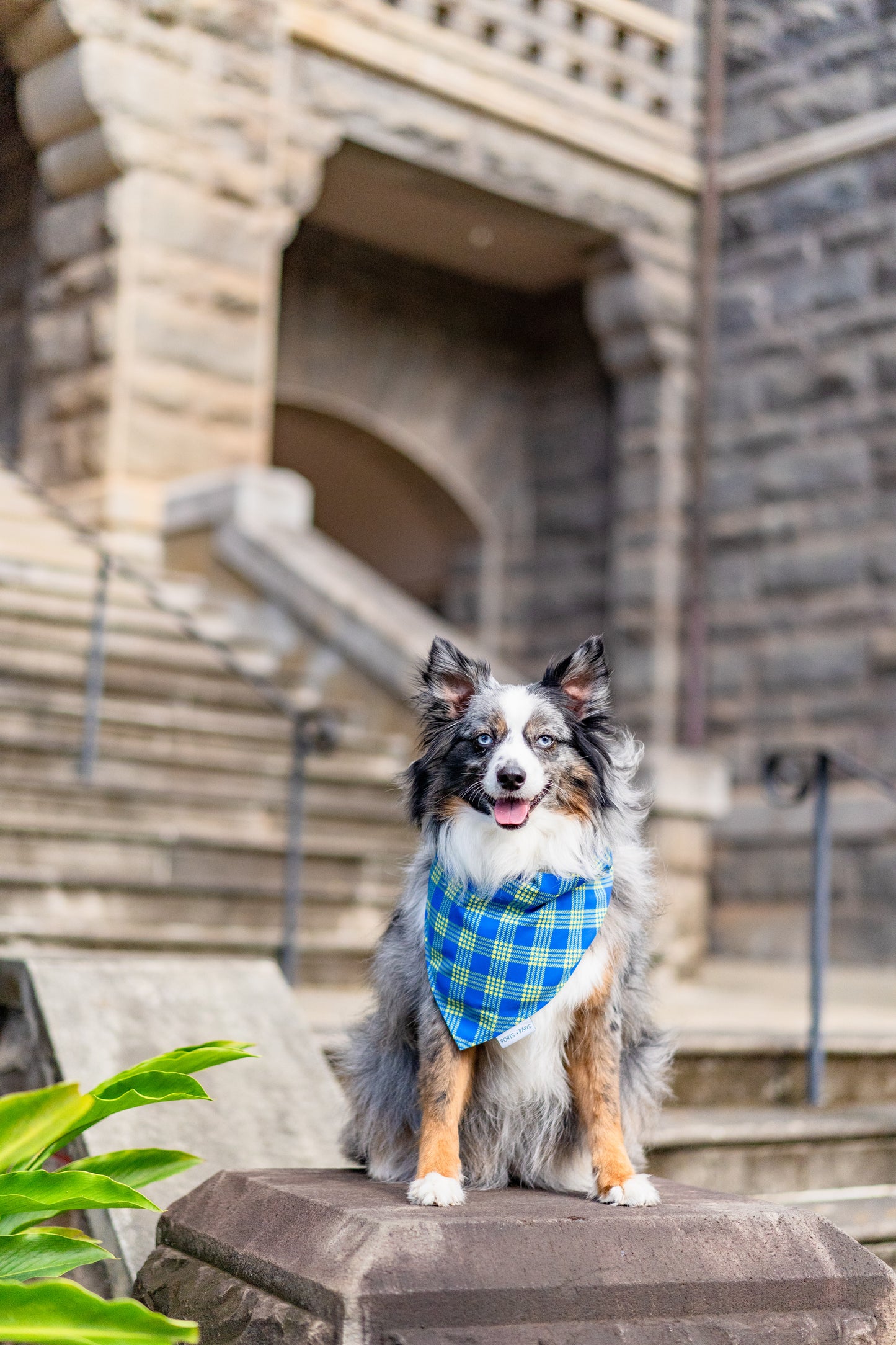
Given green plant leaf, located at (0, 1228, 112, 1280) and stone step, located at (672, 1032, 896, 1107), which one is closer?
green plant leaf, located at (0, 1228, 112, 1280)

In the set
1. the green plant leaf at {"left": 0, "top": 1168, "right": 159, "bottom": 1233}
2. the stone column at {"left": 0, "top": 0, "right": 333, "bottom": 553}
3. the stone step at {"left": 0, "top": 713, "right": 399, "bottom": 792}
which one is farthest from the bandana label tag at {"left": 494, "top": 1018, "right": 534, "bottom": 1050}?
the stone column at {"left": 0, "top": 0, "right": 333, "bottom": 553}

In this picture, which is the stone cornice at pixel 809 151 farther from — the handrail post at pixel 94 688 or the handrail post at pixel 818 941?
the handrail post at pixel 818 941

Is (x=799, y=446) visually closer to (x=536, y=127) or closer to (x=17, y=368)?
(x=536, y=127)

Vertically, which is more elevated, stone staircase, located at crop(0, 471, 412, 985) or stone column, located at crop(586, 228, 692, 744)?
stone column, located at crop(586, 228, 692, 744)

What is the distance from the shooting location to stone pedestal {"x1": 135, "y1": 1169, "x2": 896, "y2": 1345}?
227cm

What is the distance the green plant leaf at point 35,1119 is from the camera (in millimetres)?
2268

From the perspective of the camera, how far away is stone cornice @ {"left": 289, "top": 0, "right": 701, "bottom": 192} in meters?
8.48

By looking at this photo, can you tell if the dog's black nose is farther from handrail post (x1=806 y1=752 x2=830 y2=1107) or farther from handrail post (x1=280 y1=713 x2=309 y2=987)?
handrail post (x1=280 y1=713 x2=309 y2=987)

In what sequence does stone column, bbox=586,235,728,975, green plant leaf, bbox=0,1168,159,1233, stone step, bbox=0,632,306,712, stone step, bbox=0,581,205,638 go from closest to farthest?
green plant leaf, bbox=0,1168,159,1233 < stone step, bbox=0,632,306,712 < stone step, bbox=0,581,205,638 < stone column, bbox=586,235,728,975

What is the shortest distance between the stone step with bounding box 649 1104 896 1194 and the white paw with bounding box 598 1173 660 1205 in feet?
2.91

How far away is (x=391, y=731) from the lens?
22.4ft

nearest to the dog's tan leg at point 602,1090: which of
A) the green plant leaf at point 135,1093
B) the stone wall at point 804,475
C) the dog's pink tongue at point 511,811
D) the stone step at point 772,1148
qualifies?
the dog's pink tongue at point 511,811

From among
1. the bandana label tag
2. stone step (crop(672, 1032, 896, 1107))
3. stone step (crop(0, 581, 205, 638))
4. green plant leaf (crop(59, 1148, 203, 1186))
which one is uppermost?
stone step (crop(0, 581, 205, 638))

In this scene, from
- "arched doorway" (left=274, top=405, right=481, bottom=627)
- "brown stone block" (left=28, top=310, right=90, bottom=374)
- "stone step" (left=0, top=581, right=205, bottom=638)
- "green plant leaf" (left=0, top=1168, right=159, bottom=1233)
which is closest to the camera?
"green plant leaf" (left=0, top=1168, right=159, bottom=1233)
